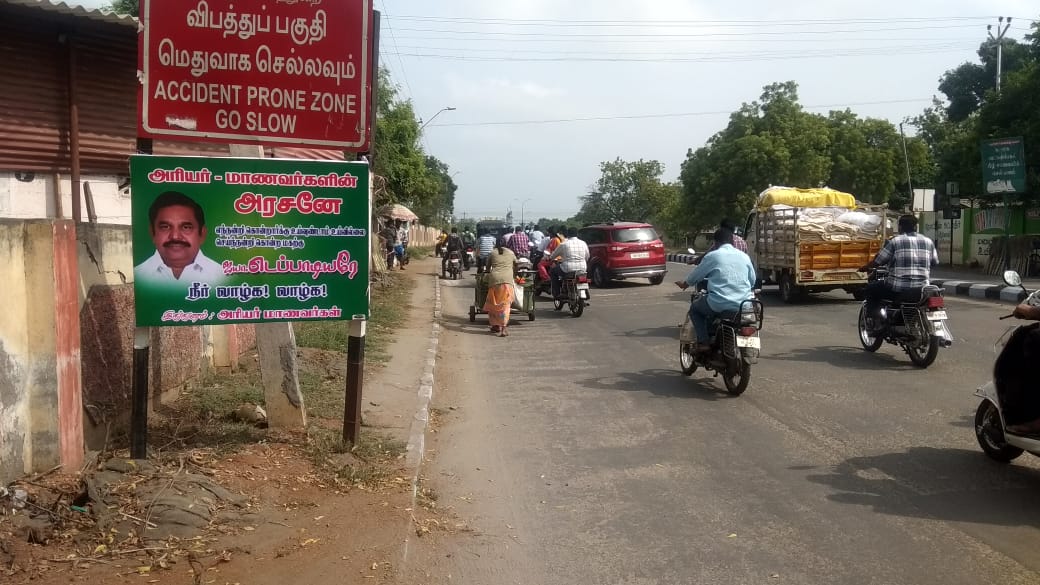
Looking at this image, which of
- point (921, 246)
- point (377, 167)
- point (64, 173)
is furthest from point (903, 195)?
point (64, 173)

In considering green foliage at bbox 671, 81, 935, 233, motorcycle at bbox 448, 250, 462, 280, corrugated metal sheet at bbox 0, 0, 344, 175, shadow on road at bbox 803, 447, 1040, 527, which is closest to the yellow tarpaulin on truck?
motorcycle at bbox 448, 250, 462, 280

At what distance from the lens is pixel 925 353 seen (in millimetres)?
9758

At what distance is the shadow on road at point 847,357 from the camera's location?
33.2 ft

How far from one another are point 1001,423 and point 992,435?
29cm

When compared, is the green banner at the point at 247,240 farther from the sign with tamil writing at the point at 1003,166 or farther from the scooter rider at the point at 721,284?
the sign with tamil writing at the point at 1003,166

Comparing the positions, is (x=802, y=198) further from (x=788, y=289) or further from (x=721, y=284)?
(x=721, y=284)

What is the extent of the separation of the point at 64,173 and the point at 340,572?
798cm

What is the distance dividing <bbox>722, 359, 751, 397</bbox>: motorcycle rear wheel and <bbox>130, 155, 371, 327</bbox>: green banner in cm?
403

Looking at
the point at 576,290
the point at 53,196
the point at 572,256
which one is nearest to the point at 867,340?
the point at 576,290

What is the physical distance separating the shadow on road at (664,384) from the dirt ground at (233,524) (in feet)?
12.4

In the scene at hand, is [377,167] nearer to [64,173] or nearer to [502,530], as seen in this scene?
[64,173]

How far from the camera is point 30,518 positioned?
4.42 meters

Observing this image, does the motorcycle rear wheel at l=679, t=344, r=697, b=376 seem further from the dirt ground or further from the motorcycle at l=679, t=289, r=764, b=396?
the dirt ground

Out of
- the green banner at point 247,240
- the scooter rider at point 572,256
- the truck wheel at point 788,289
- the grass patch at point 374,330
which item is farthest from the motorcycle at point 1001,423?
the truck wheel at point 788,289
